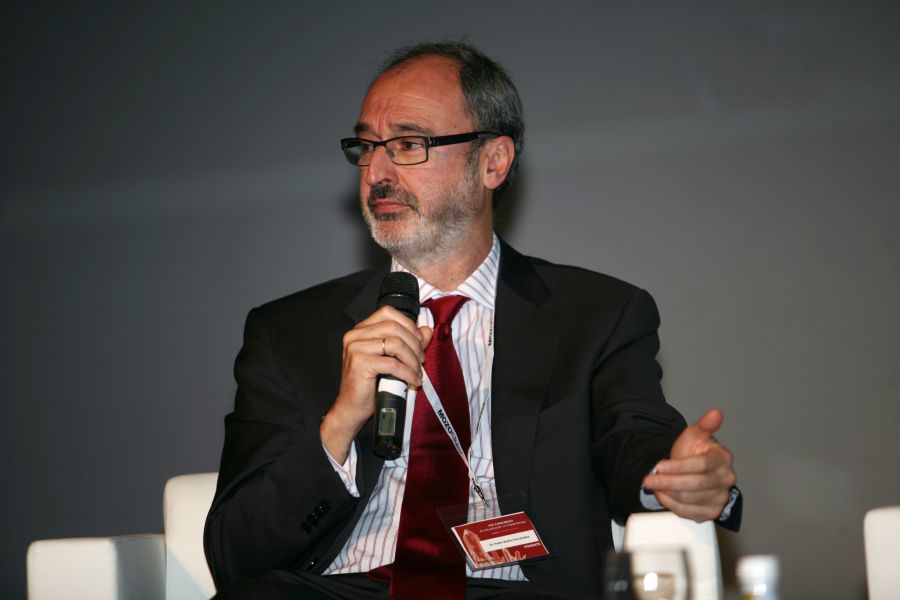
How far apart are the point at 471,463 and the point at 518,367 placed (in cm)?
26

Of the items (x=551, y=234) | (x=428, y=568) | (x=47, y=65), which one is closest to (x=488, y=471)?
(x=428, y=568)

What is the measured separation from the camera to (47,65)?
4250 millimetres

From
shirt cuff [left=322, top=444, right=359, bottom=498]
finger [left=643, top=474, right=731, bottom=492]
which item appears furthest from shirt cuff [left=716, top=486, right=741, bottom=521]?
shirt cuff [left=322, top=444, right=359, bottom=498]

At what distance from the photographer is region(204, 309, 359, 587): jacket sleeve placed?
6.70ft

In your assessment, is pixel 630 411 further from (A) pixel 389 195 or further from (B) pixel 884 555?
(A) pixel 389 195

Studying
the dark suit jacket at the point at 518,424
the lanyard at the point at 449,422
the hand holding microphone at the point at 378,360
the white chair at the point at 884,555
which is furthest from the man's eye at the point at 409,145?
the white chair at the point at 884,555

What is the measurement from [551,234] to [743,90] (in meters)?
0.94

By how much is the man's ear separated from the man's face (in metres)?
0.07

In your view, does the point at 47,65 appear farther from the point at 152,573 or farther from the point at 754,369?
the point at 754,369

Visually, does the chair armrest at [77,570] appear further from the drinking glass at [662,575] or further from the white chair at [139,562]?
the drinking glass at [662,575]

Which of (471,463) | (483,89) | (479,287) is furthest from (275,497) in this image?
(483,89)

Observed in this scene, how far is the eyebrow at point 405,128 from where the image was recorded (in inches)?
99.3

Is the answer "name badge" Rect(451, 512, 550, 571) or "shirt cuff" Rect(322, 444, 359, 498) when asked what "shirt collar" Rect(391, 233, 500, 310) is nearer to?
"shirt cuff" Rect(322, 444, 359, 498)

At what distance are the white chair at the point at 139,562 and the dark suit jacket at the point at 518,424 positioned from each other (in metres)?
0.20
